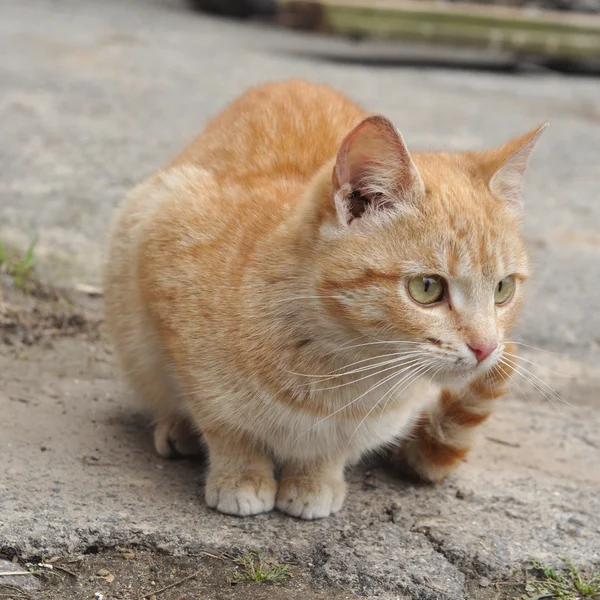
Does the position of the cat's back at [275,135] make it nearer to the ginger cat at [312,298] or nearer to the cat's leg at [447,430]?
the ginger cat at [312,298]

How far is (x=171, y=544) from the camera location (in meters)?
2.53

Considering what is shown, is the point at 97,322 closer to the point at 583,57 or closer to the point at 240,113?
the point at 240,113

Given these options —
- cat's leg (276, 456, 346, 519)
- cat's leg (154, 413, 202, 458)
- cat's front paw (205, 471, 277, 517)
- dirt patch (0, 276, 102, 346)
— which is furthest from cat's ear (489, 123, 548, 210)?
dirt patch (0, 276, 102, 346)

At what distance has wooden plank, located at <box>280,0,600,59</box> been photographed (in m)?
9.50

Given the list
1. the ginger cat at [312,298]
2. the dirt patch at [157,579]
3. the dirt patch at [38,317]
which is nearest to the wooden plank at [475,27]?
the dirt patch at [38,317]

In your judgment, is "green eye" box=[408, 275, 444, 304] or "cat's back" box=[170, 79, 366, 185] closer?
"green eye" box=[408, 275, 444, 304]

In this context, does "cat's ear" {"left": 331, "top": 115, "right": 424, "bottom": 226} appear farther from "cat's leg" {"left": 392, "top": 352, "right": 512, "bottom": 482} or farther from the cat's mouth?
"cat's leg" {"left": 392, "top": 352, "right": 512, "bottom": 482}

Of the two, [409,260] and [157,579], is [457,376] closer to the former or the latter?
[409,260]

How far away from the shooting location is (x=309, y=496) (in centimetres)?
276

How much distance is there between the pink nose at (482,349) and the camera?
7.61ft

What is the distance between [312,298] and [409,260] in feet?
0.91

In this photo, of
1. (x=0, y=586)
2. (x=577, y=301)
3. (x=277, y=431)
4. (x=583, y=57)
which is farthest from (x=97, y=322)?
(x=583, y=57)

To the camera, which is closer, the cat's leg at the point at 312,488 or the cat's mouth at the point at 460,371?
the cat's mouth at the point at 460,371

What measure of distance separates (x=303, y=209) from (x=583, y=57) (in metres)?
8.00
